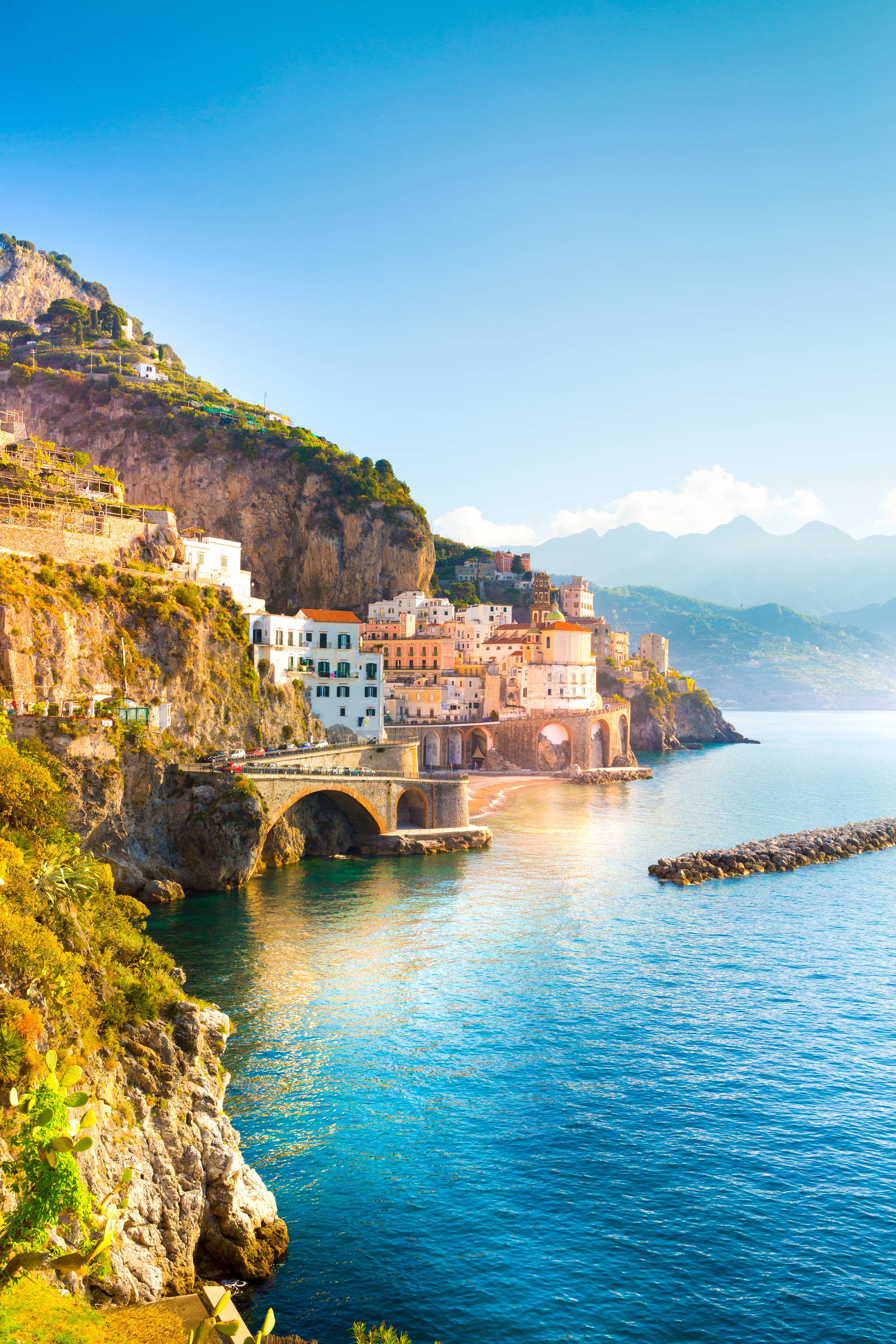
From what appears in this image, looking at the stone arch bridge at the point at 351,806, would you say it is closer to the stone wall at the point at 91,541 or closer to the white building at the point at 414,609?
the stone wall at the point at 91,541

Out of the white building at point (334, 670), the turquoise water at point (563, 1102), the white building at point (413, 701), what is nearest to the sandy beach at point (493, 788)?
the white building at point (413, 701)

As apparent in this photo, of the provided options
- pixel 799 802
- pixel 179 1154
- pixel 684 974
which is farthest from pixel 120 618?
pixel 799 802

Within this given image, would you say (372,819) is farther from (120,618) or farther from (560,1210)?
(560,1210)

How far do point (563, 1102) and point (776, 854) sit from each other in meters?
48.1

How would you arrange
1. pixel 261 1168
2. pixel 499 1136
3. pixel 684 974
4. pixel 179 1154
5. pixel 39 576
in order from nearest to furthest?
1. pixel 179 1154
2. pixel 261 1168
3. pixel 499 1136
4. pixel 684 974
5. pixel 39 576

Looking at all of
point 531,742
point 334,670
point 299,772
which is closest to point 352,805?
point 299,772

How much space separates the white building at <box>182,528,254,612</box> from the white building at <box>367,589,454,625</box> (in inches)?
2046

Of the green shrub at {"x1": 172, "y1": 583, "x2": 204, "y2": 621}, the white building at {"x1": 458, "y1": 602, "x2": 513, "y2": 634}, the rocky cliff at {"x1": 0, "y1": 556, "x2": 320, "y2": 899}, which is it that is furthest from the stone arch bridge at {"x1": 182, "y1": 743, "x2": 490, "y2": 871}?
the white building at {"x1": 458, "y1": 602, "x2": 513, "y2": 634}

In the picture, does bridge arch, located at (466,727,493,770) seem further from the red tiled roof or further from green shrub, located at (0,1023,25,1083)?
green shrub, located at (0,1023,25,1083)

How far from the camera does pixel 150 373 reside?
167m

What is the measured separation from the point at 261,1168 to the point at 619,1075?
1398 centimetres

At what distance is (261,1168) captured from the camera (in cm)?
2772

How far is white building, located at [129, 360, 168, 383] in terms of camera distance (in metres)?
164

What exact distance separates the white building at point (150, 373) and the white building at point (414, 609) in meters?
57.7
